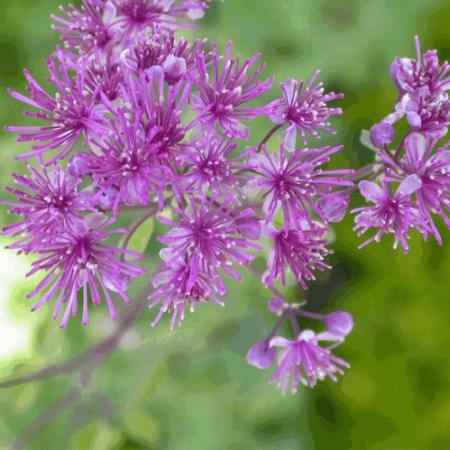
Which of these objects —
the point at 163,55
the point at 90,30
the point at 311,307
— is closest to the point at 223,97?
the point at 163,55

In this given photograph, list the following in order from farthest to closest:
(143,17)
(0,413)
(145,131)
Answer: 1. (0,413)
2. (143,17)
3. (145,131)

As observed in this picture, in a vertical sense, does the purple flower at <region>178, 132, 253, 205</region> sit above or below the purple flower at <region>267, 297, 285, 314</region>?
above

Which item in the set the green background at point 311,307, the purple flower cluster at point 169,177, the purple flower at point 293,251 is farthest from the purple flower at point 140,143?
the green background at point 311,307

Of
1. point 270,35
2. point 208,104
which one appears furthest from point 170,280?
point 270,35

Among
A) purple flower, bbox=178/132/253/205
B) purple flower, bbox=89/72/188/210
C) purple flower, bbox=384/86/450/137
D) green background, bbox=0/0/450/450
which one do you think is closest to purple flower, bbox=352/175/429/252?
purple flower, bbox=384/86/450/137

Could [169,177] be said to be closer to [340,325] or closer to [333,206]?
[333,206]

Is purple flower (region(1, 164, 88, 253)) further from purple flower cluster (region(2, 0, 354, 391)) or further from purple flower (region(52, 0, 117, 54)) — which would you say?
purple flower (region(52, 0, 117, 54))

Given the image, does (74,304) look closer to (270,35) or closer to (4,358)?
(4,358)
